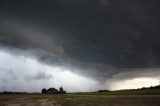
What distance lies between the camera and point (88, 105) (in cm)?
6356

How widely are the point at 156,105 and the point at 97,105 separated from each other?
15.8 metres

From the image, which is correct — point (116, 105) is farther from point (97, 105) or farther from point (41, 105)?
point (41, 105)

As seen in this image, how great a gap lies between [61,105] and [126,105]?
1795 cm

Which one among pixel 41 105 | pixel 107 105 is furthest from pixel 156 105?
pixel 41 105

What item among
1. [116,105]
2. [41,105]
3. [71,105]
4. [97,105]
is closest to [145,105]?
[116,105]

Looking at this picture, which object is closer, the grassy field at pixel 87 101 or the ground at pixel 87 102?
the ground at pixel 87 102

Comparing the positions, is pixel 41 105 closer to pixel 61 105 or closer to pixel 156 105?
pixel 61 105

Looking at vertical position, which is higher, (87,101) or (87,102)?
(87,101)

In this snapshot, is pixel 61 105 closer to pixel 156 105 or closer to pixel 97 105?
pixel 97 105

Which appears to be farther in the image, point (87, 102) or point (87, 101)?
point (87, 101)

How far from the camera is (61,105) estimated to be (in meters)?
64.2

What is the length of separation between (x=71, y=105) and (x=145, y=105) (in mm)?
20129

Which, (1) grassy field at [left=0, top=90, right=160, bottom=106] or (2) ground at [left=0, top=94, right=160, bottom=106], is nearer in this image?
(2) ground at [left=0, top=94, right=160, bottom=106]

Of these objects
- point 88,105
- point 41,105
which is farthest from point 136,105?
point 41,105
